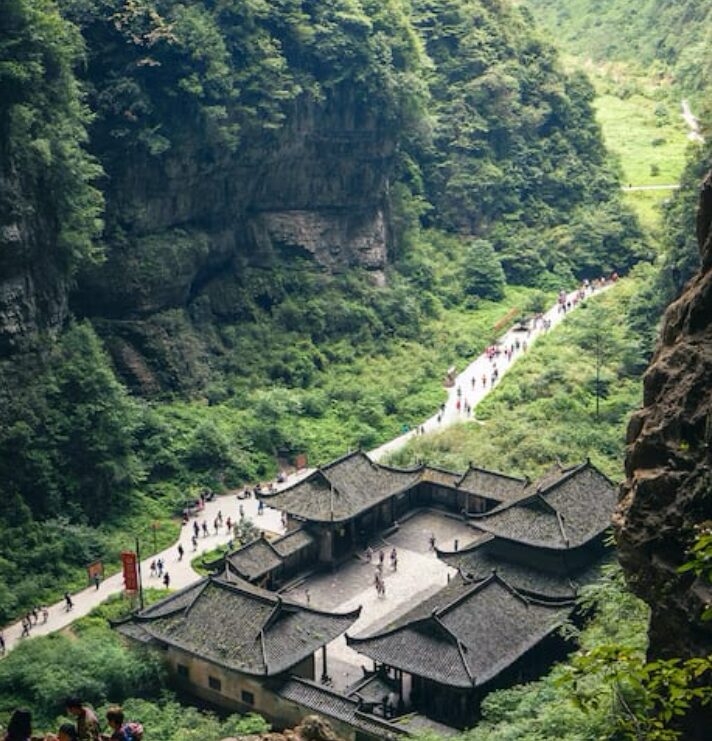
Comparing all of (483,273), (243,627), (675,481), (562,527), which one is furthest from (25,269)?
(483,273)

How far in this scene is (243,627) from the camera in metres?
39.9

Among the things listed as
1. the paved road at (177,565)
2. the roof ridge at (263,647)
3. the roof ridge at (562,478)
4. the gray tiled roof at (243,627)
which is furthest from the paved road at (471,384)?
the roof ridge at (263,647)

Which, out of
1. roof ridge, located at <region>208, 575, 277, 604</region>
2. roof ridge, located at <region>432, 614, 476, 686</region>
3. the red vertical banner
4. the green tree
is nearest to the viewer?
roof ridge, located at <region>432, 614, 476, 686</region>

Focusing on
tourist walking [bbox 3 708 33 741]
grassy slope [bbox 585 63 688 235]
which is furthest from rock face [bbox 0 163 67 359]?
grassy slope [bbox 585 63 688 235]

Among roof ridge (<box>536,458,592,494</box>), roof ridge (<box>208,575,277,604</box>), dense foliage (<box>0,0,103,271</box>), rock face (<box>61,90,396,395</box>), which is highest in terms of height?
dense foliage (<box>0,0,103,271</box>)

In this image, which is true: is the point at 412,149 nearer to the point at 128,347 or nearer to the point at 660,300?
the point at 660,300

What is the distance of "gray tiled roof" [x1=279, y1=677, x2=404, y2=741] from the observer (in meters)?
35.8

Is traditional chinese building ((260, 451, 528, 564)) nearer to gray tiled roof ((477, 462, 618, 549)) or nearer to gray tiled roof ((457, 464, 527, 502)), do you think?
gray tiled roof ((457, 464, 527, 502))

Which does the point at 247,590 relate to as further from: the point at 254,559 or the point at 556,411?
the point at 556,411

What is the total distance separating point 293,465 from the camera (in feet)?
215

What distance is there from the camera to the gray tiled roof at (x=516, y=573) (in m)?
42.8

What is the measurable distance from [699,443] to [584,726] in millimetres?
8080

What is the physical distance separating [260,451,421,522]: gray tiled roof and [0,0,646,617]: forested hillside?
7.90 meters

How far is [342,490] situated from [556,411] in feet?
62.8
